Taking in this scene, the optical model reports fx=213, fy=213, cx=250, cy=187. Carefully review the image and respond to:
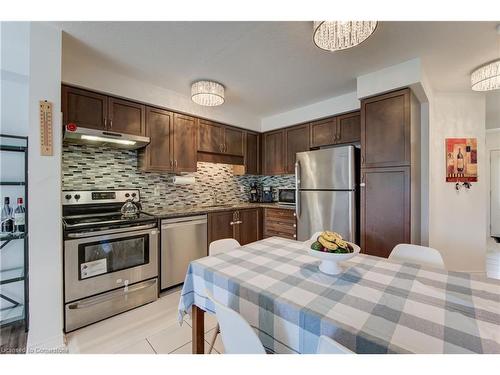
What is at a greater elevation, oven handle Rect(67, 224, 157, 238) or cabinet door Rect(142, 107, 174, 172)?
cabinet door Rect(142, 107, 174, 172)

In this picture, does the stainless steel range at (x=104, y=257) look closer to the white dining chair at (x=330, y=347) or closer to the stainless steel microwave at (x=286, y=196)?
the white dining chair at (x=330, y=347)

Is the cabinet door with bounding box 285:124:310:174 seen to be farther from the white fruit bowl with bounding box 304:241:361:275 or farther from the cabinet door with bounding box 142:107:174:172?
the white fruit bowl with bounding box 304:241:361:275

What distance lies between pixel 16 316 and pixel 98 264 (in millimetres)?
849

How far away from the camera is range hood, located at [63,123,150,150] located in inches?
73.1

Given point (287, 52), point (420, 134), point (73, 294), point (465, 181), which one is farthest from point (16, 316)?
point (465, 181)

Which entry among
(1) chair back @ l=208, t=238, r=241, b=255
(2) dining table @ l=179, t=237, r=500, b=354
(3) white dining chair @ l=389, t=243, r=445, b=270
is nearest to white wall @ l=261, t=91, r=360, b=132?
(3) white dining chair @ l=389, t=243, r=445, b=270

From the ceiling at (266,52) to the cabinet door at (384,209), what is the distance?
42.2 inches

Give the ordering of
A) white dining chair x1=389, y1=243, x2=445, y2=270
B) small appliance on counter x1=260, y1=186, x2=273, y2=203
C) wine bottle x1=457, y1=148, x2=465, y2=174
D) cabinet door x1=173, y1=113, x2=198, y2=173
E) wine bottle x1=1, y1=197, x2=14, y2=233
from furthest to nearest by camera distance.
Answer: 1. small appliance on counter x1=260, y1=186, x2=273, y2=203
2. wine bottle x1=457, y1=148, x2=465, y2=174
3. cabinet door x1=173, y1=113, x2=198, y2=173
4. wine bottle x1=1, y1=197, x2=14, y2=233
5. white dining chair x1=389, y1=243, x2=445, y2=270

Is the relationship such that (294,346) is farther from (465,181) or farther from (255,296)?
(465,181)

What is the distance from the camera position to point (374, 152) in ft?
7.30

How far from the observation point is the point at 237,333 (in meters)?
0.75

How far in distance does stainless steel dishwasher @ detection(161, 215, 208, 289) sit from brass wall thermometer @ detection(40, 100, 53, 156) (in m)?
1.13

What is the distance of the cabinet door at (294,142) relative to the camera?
3.23 m

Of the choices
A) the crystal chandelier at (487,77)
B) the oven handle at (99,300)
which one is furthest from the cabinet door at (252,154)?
the crystal chandelier at (487,77)
